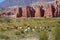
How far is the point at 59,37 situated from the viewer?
13555 millimetres

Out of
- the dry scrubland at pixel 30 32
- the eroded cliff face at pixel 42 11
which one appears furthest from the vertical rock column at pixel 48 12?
the dry scrubland at pixel 30 32

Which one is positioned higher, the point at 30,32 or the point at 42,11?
the point at 30,32

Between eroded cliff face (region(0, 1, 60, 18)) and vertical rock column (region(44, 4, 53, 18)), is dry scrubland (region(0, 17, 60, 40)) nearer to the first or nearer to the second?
vertical rock column (region(44, 4, 53, 18))

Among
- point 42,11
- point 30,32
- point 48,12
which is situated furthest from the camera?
point 42,11

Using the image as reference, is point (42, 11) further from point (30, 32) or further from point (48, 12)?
point (30, 32)

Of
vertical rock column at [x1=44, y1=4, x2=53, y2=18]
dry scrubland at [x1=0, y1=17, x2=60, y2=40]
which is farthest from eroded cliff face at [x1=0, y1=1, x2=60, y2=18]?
dry scrubland at [x1=0, y1=17, x2=60, y2=40]

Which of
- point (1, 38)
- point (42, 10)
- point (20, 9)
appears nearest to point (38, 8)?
point (42, 10)

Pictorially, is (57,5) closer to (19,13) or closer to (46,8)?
(46,8)

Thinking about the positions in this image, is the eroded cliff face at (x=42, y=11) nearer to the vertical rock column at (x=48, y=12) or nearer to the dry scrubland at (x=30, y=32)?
the vertical rock column at (x=48, y=12)

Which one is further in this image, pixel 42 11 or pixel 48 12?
pixel 42 11

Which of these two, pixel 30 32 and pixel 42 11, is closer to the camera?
pixel 30 32

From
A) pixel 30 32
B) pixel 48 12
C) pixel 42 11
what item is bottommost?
pixel 48 12

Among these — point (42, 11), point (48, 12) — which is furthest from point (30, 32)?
point (42, 11)

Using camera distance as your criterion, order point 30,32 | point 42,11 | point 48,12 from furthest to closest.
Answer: point 42,11 < point 48,12 < point 30,32
